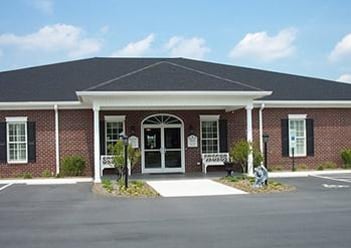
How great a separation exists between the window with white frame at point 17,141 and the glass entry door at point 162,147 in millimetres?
5238

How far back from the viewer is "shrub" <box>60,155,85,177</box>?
77.6 feet

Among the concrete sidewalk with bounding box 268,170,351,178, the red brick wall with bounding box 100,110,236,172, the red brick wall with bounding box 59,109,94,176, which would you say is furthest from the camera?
the red brick wall with bounding box 100,110,236,172

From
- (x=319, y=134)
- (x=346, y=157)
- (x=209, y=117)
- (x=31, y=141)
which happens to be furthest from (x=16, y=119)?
(x=346, y=157)

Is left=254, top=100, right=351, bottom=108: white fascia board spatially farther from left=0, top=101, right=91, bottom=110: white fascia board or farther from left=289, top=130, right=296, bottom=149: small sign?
left=0, top=101, right=91, bottom=110: white fascia board

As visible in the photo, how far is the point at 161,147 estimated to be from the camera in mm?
25203

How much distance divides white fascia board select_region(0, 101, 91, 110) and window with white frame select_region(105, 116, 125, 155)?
1.31 metres

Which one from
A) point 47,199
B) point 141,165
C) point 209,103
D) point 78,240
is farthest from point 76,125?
point 78,240

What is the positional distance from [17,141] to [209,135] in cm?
863

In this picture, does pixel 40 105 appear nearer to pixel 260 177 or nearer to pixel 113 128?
pixel 113 128

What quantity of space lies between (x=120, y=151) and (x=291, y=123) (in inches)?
367

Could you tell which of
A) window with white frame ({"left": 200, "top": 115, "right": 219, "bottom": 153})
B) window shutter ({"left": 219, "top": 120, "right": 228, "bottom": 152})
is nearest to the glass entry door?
window with white frame ({"left": 200, "top": 115, "right": 219, "bottom": 153})

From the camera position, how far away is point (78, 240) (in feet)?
30.3

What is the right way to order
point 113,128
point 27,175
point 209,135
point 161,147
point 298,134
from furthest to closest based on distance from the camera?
1. point 298,134
2. point 209,135
3. point 161,147
4. point 113,128
5. point 27,175

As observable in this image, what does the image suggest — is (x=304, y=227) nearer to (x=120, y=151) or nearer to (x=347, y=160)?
(x=120, y=151)
